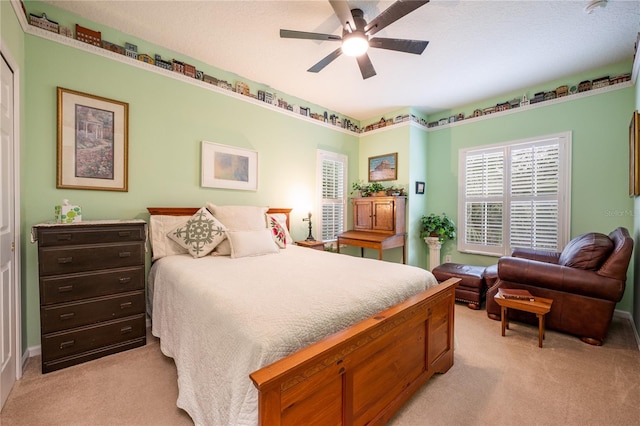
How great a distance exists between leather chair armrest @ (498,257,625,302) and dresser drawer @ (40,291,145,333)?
355 centimetres

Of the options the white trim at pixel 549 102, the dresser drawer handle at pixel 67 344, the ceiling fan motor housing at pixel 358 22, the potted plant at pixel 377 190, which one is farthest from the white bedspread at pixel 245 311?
the white trim at pixel 549 102

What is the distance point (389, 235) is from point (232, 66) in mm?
3197

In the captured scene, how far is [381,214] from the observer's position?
14.2ft

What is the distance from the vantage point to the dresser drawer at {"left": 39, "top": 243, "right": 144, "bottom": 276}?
1.95 metres

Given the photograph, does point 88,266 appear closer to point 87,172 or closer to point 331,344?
A: point 87,172

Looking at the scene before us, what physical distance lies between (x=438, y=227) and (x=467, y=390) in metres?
2.98

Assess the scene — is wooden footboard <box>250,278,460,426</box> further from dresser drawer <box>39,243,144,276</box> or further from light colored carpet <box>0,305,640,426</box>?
dresser drawer <box>39,243,144,276</box>

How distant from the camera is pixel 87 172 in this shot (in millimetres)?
2449

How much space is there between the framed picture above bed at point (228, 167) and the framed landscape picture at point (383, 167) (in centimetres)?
228

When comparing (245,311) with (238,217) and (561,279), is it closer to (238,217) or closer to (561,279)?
(238,217)

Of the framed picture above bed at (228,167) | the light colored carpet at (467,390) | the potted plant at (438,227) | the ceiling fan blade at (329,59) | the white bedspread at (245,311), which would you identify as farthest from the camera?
the potted plant at (438,227)

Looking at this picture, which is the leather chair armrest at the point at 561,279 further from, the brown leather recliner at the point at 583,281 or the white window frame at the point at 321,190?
the white window frame at the point at 321,190

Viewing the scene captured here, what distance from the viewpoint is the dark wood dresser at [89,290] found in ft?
6.41

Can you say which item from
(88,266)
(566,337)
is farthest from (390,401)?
(88,266)
